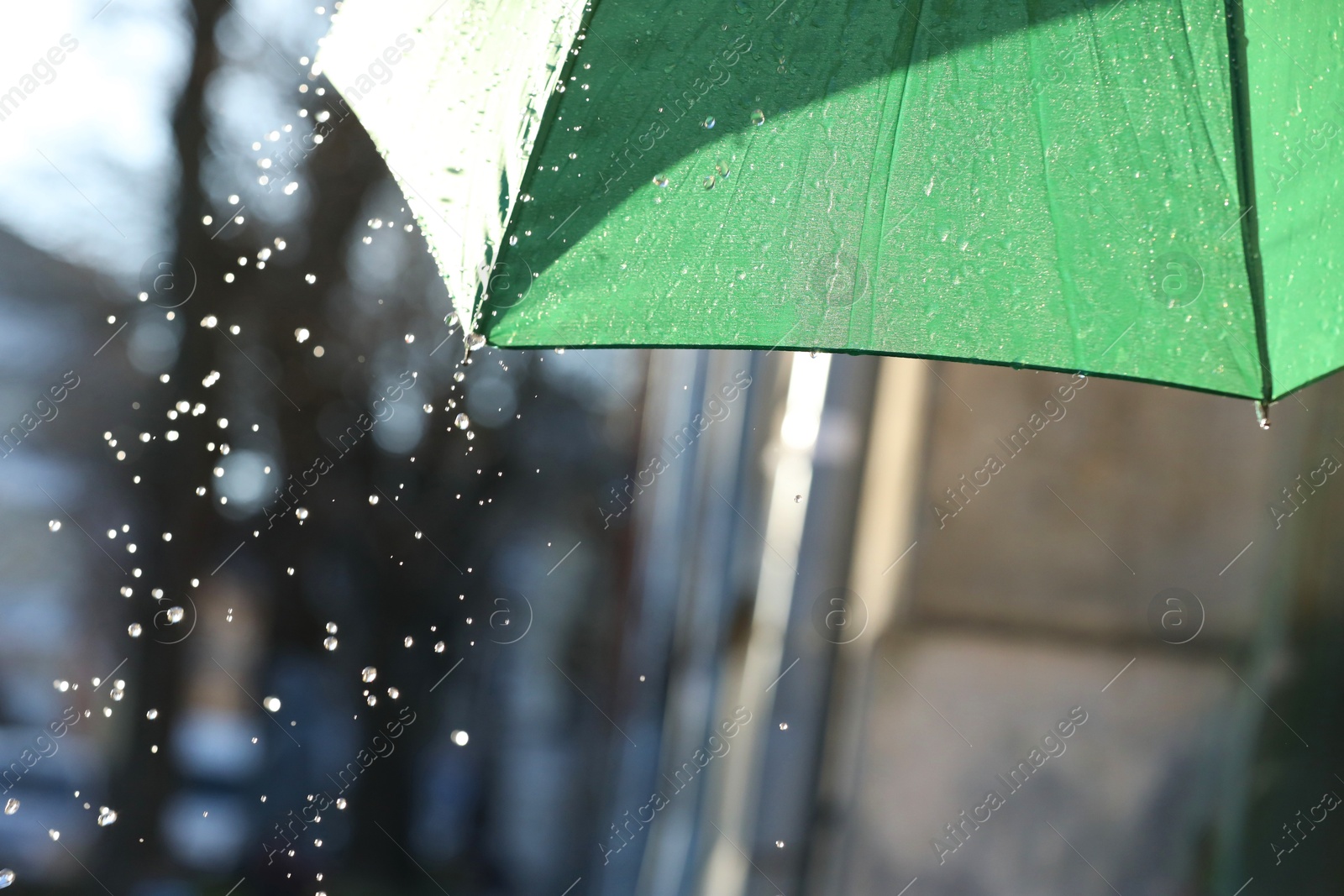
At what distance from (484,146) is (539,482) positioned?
232 inches

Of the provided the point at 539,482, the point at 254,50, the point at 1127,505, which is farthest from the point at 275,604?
the point at 1127,505

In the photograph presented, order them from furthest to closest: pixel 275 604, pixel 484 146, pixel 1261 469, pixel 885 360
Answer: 1. pixel 275 604
2. pixel 885 360
3. pixel 1261 469
4. pixel 484 146

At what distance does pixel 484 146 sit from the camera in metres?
1.38

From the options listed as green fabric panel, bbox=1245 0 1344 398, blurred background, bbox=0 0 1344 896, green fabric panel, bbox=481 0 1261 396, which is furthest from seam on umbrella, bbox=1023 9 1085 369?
blurred background, bbox=0 0 1344 896

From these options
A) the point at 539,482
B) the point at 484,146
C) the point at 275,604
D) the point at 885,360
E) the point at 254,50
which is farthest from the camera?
the point at 539,482

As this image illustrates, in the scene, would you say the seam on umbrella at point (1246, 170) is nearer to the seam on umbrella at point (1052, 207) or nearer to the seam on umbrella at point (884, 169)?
the seam on umbrella at point (1052, 207)

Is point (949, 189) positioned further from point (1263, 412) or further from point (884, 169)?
point (1263, 412)

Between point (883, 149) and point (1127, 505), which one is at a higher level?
point (883, 149)

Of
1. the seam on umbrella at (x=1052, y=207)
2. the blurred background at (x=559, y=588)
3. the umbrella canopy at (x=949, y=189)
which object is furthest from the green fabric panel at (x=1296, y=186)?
the blurred background at (x=559, y=588)

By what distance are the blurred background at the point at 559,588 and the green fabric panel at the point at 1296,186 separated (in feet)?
6.10

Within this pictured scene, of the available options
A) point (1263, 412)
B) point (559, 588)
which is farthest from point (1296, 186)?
point (559, 588)

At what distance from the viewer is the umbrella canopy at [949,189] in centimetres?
121

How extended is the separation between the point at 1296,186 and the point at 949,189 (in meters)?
0.42

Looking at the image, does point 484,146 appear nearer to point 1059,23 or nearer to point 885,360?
point 1059,23
